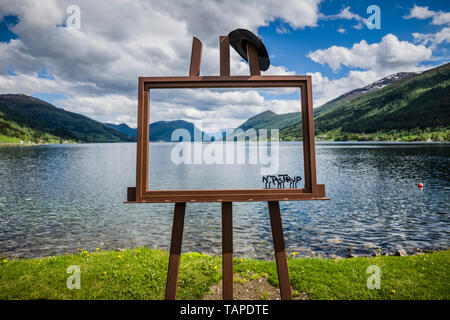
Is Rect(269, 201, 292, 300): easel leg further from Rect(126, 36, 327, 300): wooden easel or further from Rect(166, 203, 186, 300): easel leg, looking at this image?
Rect(166, 203, 186, 300): easel leg

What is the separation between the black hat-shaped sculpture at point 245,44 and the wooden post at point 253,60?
9cm

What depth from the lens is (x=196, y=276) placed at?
7.76 m

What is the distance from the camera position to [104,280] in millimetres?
7262

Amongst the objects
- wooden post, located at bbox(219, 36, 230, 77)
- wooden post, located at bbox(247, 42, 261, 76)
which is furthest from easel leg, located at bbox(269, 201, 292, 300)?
wooden post, located at bbox(219, 36, 230, 77)

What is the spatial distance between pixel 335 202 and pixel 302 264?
1713 centimetres

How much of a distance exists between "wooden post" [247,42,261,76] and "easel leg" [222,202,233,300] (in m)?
2.99

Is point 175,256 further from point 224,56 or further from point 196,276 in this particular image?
point 224,56

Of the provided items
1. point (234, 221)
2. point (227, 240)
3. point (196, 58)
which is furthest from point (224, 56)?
point (234, 221)

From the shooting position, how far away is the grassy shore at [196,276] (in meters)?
6.56

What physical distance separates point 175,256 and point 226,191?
6.08ft

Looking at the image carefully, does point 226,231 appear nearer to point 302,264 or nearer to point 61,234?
point 302,264

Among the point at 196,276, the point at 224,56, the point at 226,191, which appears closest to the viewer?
the point at 226,191

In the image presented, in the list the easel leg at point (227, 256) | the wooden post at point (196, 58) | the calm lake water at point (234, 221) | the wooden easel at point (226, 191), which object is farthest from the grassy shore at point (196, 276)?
the wooden post at point (196, 58)

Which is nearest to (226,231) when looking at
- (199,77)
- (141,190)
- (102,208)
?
(141,190)
